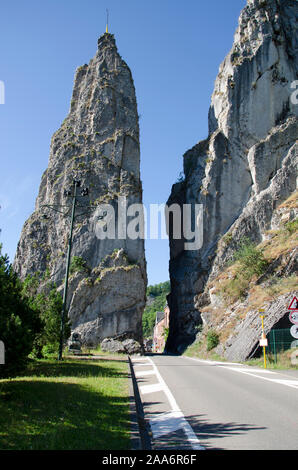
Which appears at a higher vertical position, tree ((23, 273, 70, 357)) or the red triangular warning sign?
the red triangular warning sign

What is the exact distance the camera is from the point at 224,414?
638 centimetres

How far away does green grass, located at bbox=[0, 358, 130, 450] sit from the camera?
4.46m

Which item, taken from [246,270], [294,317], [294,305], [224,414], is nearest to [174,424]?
[224,414]

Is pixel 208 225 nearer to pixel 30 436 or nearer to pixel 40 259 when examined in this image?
pixel 40 259

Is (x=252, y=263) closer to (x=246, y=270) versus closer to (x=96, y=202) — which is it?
(x=246, y=270)

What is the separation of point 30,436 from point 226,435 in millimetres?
2644

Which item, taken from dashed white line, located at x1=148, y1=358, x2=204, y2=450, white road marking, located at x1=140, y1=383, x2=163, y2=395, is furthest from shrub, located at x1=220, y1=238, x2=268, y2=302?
dashed white line, located at x1=148, y1=358, x2=204, y2=450

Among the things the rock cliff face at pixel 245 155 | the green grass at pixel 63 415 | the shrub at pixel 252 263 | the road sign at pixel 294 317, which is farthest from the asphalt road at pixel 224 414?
the rock cliff face at pixel 245 155

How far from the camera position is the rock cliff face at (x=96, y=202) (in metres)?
40.5

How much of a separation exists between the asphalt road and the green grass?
652 mm

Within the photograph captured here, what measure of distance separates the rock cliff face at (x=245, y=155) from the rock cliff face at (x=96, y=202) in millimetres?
8422

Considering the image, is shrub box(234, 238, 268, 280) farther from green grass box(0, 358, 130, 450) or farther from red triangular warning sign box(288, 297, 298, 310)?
green grass box(0, 358, 130, 450)

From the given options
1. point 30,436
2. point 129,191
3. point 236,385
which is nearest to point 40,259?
point 129,191

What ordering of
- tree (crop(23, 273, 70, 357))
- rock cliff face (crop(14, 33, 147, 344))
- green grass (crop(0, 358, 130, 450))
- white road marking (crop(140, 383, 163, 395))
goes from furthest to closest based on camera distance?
rock cliff face (crop(14, 33, 147, 344)) → tree (crop(23, 273, 70, 357)) → white road marking (crop(140, 383, 163, 395)) → green grass (crop(0, 358, 130, 450))
